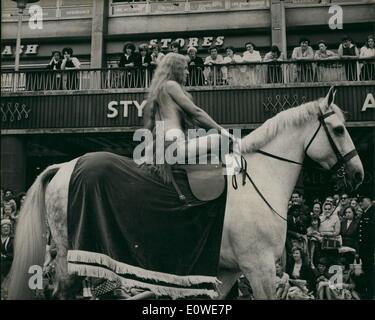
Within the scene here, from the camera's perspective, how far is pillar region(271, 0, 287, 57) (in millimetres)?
11234

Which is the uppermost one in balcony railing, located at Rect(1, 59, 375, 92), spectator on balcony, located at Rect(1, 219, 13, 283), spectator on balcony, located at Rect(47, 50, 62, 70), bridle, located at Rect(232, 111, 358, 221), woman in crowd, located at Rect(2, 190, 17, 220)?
spectator on balcony, located at Rect(47, 50, 62, 70)

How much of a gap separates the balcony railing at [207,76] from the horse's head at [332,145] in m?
3.80

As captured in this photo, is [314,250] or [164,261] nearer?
[164,261]

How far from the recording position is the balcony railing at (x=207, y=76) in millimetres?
8312

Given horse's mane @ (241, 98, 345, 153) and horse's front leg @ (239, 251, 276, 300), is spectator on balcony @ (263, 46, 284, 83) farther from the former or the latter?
horse's front leg @ (239, 251, 276, 300)

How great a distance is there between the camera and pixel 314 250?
6.10 meters

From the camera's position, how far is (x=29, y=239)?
4492 millimetres

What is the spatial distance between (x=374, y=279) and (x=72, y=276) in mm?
3363

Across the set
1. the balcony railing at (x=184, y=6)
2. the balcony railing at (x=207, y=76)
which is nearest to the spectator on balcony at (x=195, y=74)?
the balcony railing at (x=207, y=76)

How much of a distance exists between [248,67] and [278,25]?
337 centimetres

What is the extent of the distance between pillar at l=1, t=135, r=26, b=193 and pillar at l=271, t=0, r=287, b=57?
612cm

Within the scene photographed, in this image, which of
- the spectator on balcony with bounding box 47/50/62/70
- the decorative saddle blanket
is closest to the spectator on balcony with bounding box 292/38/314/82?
the spectator on balcony with bounding box 47/50/62/70
